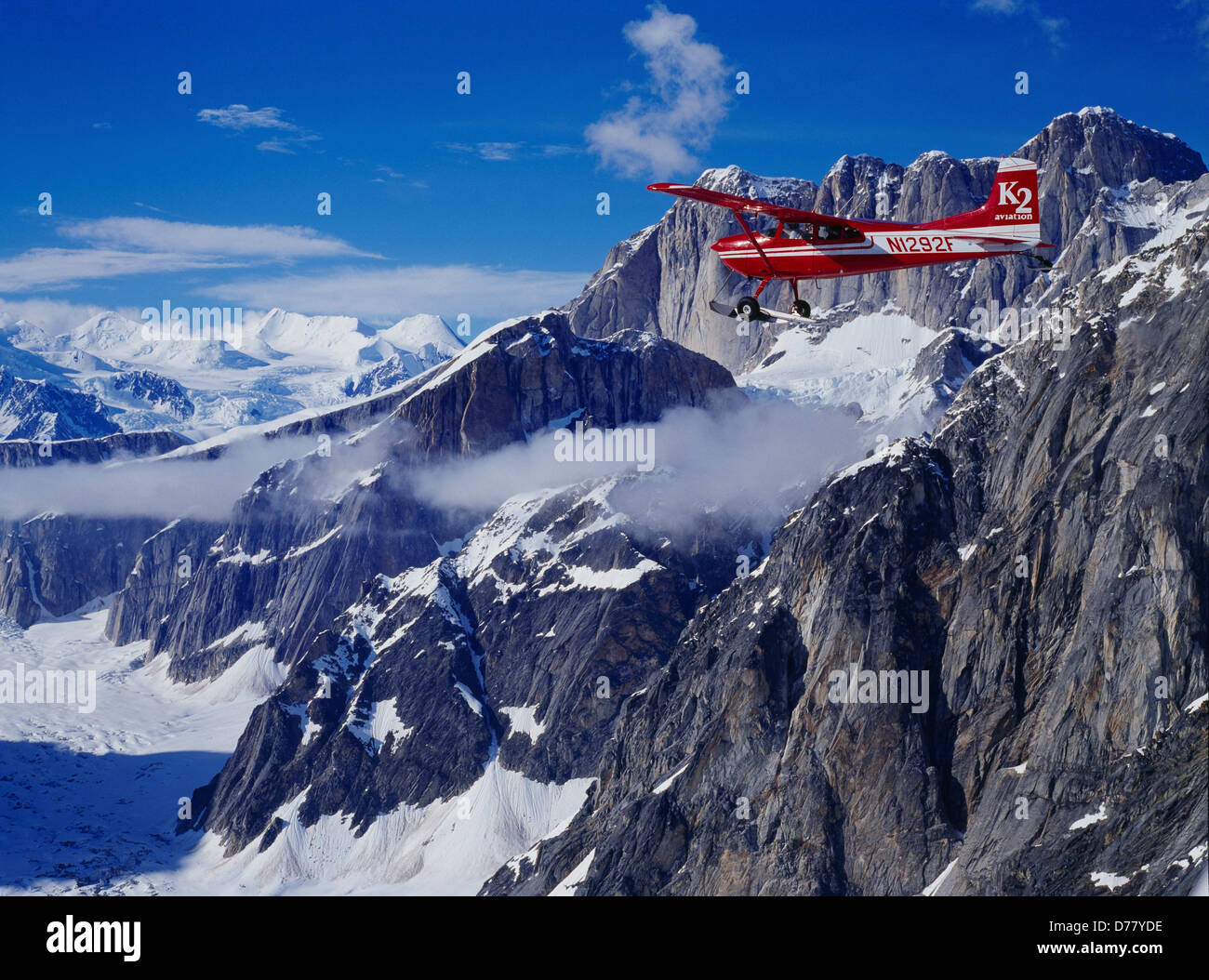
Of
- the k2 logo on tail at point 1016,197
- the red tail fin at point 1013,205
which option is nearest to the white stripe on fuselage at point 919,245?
the red tail fin at point 1013,205

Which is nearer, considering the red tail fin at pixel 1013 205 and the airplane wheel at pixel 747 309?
the airplane wheel at pixel 747 309

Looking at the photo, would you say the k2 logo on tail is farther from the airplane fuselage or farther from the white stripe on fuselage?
the airplane fuselage

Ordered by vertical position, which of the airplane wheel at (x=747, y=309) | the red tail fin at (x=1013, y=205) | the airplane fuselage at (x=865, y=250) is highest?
the red tail fin at (x=1013, y=205)

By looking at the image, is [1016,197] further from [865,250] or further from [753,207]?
[753,207]

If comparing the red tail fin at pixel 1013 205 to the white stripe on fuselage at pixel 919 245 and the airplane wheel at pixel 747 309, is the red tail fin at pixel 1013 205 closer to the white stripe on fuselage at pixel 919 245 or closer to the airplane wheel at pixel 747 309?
the white stripe on fuselage at pixel 919 245

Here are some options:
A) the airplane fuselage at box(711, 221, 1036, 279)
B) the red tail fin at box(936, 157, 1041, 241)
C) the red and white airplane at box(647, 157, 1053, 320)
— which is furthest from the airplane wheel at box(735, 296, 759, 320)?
the red tail fin at box(936, 157, 1041, 241)
